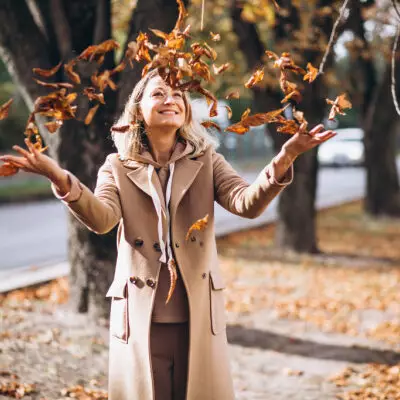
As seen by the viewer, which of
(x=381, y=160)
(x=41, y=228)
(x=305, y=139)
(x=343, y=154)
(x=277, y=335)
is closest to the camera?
(x=305, y=139)

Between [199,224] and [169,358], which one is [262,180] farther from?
[169,358]

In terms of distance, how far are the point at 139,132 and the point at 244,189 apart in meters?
0.56

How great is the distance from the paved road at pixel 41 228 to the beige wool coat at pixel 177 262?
5.80 metres

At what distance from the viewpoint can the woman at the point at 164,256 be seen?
9.32 ft

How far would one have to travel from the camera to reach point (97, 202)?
8.61 ft

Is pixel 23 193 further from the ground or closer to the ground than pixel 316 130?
closer to the ground

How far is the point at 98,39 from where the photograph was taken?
5.80m

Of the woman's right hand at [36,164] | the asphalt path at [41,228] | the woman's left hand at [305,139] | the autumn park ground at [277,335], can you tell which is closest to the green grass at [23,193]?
the asphalt path at [41,228]

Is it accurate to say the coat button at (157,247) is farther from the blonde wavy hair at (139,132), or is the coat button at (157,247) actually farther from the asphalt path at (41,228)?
the asphalt path at (41,228)

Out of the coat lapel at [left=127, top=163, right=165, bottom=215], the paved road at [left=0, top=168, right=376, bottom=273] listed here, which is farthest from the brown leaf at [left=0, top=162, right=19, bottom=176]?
the paved road at [left=0, top=168, right=376, bottom=273]

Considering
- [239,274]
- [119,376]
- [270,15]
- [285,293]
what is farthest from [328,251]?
[119,376]

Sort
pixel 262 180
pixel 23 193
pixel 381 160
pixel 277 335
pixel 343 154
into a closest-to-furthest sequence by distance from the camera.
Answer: pixel 262 180 < pixel 277 335 < pixel 381 160 < pixel 23 193 < pixel 343 154

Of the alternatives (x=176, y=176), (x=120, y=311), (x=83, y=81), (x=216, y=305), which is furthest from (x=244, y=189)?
(x=83, y=81)

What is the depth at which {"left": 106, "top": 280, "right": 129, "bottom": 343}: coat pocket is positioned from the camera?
2.88 metres
